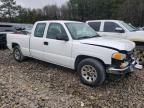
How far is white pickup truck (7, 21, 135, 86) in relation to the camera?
16.0ft

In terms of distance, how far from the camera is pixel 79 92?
16.3 ft

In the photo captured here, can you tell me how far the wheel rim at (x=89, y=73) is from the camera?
5174 millimetres

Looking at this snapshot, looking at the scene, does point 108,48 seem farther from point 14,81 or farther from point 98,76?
point 14,81

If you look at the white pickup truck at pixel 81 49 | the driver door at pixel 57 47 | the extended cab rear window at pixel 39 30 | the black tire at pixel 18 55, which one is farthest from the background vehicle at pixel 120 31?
the black tire at pixel 18 55

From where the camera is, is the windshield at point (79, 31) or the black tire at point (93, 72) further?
the windshield at point (79, 31)

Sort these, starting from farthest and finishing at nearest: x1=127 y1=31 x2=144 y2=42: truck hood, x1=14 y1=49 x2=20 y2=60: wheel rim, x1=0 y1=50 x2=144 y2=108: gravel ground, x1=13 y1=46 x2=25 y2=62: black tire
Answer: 1. x1=127 y1=31 x2=144 y2=42: truck hood
2. x1=14 y1=49 x2=20 y2=60: wheel rim
3. x1=13 y1=46 x2=25 y2=62: black tire
4. x1=0 y1=50 x2=144 y2=108: gravel ground

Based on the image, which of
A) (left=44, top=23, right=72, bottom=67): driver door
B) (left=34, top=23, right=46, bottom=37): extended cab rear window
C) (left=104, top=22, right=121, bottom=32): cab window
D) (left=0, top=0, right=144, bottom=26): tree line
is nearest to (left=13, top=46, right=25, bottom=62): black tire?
(left=34, top=23, right=46, bottom=37): extended cab rear window

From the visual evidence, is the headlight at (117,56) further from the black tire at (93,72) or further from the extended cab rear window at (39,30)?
the extended cab rear window at (39,30)

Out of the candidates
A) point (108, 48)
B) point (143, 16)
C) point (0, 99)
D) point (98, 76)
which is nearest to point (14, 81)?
point (0, 99)

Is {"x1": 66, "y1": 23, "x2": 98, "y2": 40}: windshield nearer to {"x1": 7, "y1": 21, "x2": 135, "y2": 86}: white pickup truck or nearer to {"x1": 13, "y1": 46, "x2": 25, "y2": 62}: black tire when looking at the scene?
{"x1": 7, "y1": 21, "x2": 135, "y2": 86}: white pickup truck

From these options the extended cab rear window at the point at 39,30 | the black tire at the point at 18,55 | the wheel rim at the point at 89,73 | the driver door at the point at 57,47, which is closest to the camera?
the wheel rim at the point at 89,73

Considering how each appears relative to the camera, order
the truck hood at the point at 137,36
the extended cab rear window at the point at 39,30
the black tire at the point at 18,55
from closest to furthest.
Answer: the extended cab rear window at the point at 39,30 < the black tire at the point at 18,55 < the truck hood at the point at 137,36

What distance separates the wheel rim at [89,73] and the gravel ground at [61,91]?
24cm

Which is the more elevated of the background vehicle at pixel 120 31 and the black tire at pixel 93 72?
the background vehicle at pixel 120 31
